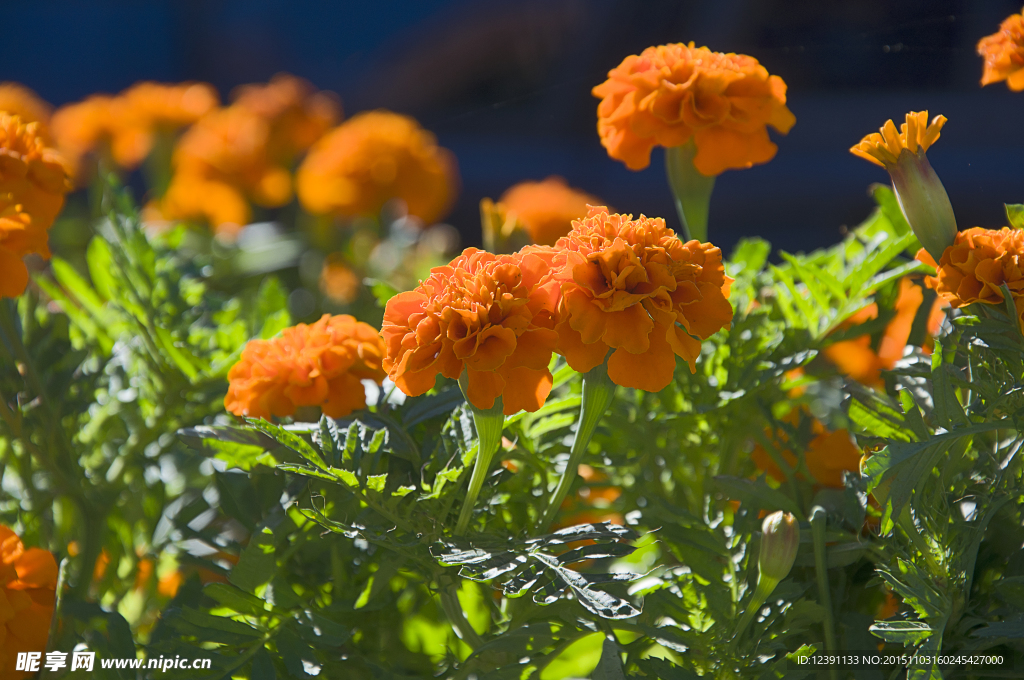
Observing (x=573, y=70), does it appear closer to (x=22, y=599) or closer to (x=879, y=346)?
(x=879, y=346)

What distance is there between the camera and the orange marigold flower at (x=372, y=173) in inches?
49.0

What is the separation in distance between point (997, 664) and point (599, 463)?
25cm

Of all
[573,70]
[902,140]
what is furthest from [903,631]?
[573,70]

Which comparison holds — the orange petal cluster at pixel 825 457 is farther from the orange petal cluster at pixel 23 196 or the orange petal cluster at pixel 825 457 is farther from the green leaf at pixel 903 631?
the orange petal cluster at pixel 23 196

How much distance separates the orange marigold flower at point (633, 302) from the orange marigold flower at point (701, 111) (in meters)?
0.14

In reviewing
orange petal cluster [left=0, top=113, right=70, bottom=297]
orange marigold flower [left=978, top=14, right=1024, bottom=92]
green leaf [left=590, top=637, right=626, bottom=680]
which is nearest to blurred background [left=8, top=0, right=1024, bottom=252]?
orange marigold flower [left=978, top=14, right=1024, bottom=92]

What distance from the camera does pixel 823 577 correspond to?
1.59 feet

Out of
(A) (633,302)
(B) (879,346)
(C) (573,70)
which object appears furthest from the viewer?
(C) (573,70)

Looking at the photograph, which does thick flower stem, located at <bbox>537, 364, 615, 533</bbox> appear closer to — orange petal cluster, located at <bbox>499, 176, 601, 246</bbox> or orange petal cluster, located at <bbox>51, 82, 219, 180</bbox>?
orange petal cluster, located at <bbox>499, 176, 601, 246</bbox>

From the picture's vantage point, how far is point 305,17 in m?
3.04

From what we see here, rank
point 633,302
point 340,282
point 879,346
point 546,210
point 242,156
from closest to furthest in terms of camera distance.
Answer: point 633,302 → point 879,346 → point 546,210 → point 340,282 → point 242,156

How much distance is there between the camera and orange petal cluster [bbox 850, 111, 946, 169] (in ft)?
1.59

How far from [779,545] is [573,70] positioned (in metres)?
1.70

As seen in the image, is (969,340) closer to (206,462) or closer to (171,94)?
(206,462)
